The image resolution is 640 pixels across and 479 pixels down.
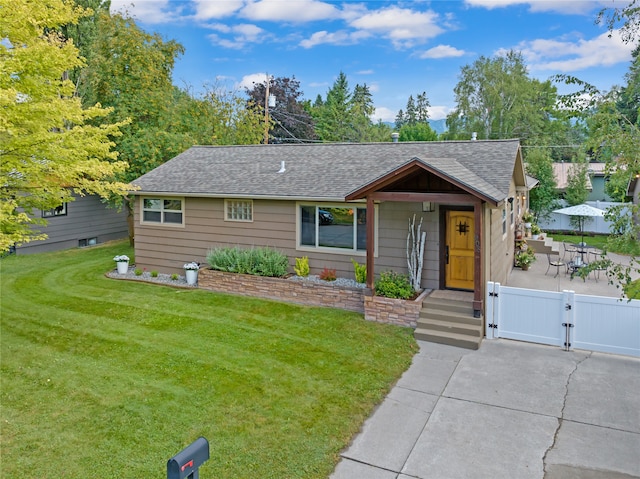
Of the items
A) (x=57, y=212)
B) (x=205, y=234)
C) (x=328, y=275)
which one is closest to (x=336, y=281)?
(x=328, y=275)

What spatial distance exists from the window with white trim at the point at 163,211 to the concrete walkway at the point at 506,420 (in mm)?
8965

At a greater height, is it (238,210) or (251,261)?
(238,210)

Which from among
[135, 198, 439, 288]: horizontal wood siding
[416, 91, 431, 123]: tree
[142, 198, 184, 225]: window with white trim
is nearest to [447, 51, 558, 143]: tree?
[135, 198, 439, 288]: horizontal wood siding

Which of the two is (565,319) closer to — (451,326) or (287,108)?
(451,326)

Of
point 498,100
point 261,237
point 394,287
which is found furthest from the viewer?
point 498,100

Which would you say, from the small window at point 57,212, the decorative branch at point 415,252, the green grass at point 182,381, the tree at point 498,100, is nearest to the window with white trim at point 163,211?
the green grass at point 182,381

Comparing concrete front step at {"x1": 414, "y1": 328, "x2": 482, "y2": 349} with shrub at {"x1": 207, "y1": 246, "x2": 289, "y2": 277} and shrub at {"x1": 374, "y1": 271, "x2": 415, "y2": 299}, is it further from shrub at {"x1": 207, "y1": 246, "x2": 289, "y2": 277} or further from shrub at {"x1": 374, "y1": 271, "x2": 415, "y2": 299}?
shrub at {"x1": 207, "y1": 246, "x2": 289, "y2": 277}

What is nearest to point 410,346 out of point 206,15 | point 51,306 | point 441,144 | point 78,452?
point 78,452

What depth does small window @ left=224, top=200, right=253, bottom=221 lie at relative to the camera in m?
13.1

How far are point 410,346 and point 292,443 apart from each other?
3897mm

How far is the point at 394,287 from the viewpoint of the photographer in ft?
33.3

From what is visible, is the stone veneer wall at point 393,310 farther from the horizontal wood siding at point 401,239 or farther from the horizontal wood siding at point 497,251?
the horizontal wood siding at point 497,251

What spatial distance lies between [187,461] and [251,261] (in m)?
9.50

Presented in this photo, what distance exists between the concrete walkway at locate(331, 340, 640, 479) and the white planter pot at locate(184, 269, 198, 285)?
731cm
